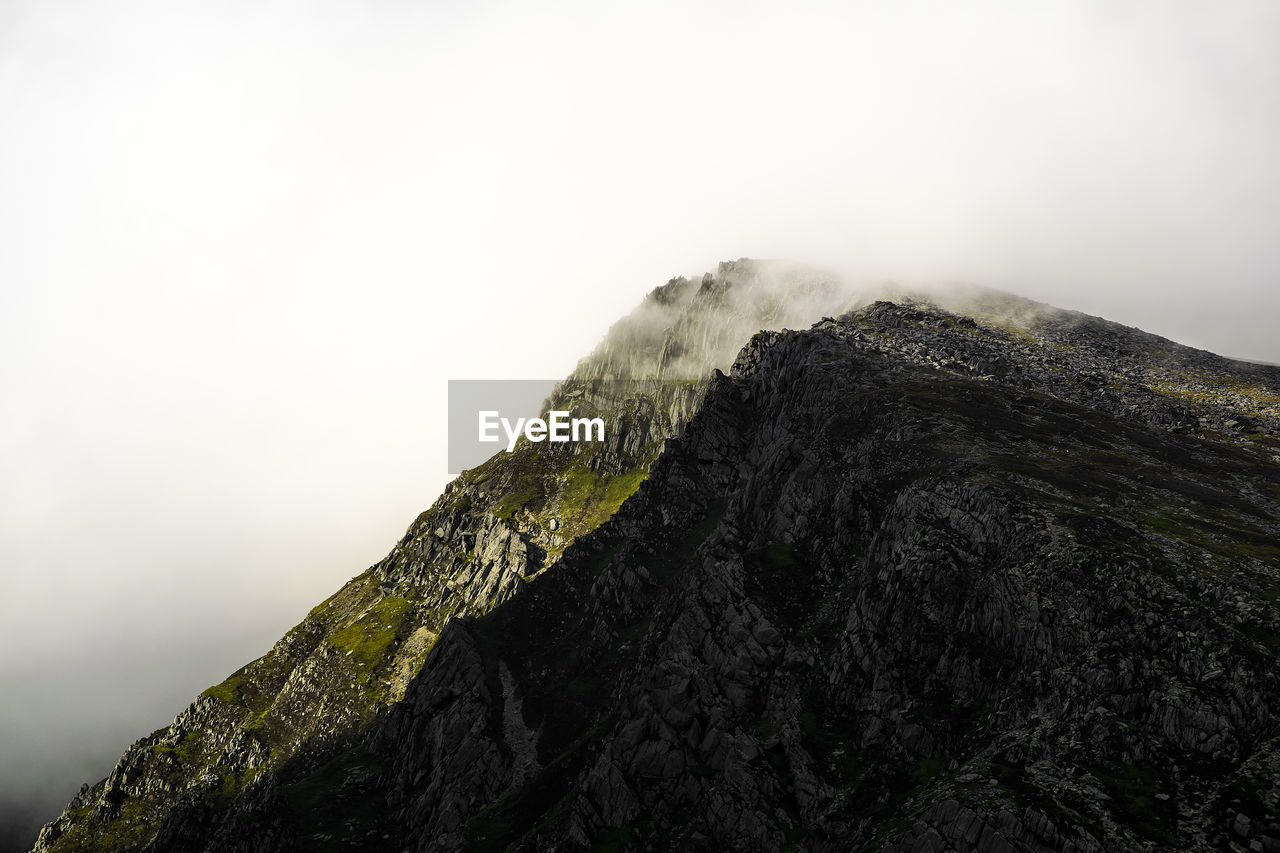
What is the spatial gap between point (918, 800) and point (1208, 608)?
94.5 feet

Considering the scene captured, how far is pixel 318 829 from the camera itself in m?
110

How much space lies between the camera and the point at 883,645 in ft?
240

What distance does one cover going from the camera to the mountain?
51.8 meters

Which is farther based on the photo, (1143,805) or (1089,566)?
(1089,566)

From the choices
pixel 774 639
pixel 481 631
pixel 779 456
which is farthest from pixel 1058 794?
pixel 481 631

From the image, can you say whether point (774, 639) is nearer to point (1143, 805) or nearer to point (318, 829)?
point (1143, 805)

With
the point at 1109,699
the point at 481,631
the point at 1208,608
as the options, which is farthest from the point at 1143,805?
the point at 481,631

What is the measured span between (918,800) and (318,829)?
318 feet

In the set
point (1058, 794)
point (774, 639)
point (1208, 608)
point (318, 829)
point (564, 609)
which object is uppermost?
point (1208, 608)

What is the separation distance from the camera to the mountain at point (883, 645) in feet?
170

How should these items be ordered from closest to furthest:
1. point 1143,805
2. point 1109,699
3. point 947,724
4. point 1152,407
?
point 1143,805, point 1109,699, point 947,724, point 1152,407

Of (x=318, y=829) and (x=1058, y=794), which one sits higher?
(x=1058, y=794)

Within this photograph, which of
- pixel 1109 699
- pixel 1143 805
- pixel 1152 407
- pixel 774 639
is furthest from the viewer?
pixel 1152 407

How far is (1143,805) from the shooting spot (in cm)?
4672
